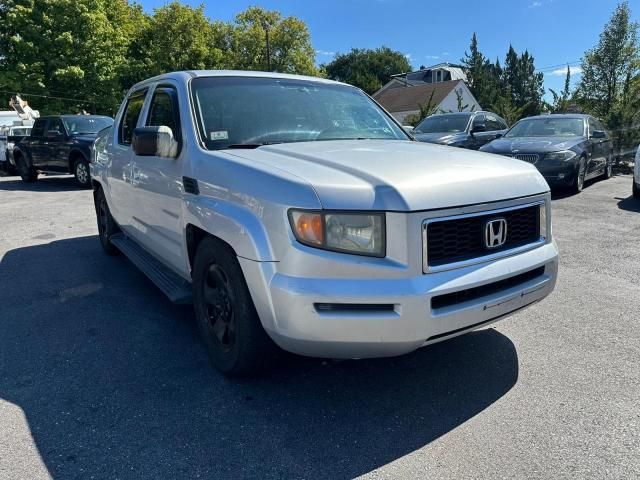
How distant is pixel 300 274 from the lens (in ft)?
7.89

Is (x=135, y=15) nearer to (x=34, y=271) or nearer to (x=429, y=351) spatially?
(x=34, y=271)

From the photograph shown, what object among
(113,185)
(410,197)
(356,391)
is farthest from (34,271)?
(410,197)

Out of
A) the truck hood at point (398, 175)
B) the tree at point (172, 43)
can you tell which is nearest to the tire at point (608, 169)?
the truck hood at point (398, 175)

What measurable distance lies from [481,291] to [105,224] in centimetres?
489

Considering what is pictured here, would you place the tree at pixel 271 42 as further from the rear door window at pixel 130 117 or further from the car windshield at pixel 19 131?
the rear door window at pixel 130 117

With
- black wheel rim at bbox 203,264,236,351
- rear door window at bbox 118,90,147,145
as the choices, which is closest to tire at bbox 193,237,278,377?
black wheel rim at bbox 203,264,236,351

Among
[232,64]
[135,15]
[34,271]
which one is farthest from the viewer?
[232,64]

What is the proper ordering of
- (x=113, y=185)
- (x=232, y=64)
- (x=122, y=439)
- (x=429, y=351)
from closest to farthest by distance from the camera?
(x=122, y=439)
(x=429, y=351)
(x=113, y=185)
(x=232, y=64)

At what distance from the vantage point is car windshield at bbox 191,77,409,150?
3.45 meters

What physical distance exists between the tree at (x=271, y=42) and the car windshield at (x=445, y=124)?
3742 centimetres

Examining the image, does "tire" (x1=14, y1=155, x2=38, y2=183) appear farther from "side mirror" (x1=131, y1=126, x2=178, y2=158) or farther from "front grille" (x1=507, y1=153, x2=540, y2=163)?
"side mirror" (x1=131, y1=126, x2=178, y2=158)

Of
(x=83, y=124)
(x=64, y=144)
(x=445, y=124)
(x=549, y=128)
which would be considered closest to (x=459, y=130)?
(x=445, y=124)

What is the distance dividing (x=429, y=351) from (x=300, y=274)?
145cm

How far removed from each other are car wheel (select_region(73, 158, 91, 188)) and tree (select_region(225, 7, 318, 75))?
37.3 metres
